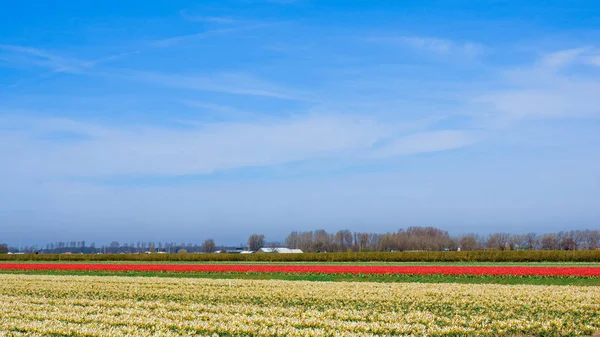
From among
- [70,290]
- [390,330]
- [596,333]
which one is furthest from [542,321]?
[70,290]

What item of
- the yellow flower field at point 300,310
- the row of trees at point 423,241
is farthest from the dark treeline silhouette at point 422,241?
the yellow flower field at point 300,310

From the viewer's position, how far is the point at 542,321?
16.1 m

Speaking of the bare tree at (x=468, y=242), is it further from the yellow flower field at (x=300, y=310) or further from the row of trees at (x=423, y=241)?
the yellow flower field at (x=300, y=310)

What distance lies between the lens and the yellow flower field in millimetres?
14844

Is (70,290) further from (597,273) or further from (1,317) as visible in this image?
(597,273)

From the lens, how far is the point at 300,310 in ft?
60.8

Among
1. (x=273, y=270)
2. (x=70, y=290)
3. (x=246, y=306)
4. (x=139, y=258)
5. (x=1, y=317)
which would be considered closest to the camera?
(x=1, y=317)

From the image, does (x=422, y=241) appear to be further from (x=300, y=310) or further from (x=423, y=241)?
(x=300, y=310)

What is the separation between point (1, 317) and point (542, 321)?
15.3 m

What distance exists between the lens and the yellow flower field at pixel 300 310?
14844mm

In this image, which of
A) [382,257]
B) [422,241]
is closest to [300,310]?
[382,257]

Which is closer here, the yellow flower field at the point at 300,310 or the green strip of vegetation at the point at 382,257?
the yellow flower field at the point at 300,310

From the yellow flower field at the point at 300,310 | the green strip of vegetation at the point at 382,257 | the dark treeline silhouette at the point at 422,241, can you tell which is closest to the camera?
the yellow flower field at the point at 300,310

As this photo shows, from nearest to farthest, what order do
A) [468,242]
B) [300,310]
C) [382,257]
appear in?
[300,310] → [382,257] → [468,242]
